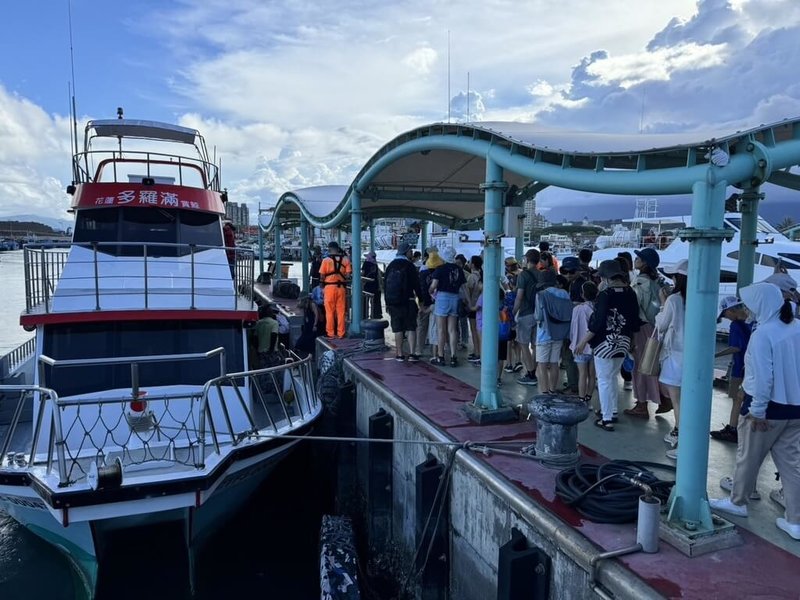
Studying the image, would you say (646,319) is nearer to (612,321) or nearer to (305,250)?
(612,321)

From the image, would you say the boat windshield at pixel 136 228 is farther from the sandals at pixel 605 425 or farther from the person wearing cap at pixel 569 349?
the sandals at pixel 605 425

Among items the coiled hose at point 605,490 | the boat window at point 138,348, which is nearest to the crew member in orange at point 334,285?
the boat window at point 138,348

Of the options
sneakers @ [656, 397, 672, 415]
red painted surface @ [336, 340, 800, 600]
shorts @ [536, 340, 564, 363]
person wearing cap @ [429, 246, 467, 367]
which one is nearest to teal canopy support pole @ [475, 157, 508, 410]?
red painted surface @ [336, 340, 800, 600]

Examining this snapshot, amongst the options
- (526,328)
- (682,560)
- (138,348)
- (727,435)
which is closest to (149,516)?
(138,348)

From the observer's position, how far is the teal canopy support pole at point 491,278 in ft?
19.4

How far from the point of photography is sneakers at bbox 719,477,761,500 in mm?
4293

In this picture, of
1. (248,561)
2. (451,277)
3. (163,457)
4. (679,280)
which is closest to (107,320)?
(163,457)

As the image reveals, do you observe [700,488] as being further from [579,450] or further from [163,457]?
→ [163,457]

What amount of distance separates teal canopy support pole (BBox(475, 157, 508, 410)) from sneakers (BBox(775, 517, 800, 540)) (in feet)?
8.85

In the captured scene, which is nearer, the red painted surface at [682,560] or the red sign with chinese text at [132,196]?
the red painted surface at [682,560]

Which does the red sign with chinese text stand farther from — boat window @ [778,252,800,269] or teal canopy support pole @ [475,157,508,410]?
boat window @ [778,252,800,269]

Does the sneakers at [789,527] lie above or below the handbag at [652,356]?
below

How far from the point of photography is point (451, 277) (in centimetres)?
816

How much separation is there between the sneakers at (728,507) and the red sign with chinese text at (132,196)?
7750 millimetres
